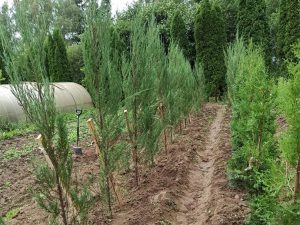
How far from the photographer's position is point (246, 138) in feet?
23.6

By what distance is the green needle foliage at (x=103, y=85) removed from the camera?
5309 millimetres

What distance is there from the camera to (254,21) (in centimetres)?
2197

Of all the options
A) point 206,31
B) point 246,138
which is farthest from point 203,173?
point 206,31

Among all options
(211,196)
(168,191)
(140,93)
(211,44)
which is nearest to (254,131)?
(211,196)

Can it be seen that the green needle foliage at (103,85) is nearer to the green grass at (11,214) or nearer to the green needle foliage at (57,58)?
the green grass at (11,214)

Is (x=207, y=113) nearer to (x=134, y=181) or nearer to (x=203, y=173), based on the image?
(x=203, y=173)

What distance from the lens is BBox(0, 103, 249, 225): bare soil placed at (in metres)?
5.57

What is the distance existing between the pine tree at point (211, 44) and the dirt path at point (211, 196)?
13.6 m

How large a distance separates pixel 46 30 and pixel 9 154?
6.94 m

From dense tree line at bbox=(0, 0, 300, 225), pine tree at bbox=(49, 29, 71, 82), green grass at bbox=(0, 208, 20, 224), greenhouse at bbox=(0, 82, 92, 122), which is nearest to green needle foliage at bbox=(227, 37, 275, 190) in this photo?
dense tree line at bbox=(0, 0, 300, 225)

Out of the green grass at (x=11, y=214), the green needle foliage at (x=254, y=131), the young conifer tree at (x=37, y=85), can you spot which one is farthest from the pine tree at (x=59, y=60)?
the young conifer tree at (x=37, y=85)

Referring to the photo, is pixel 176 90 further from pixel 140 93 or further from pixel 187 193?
pixel 187 193

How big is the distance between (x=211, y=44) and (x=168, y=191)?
1846 cm

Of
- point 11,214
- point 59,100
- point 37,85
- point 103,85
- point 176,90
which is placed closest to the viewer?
point 37,85
